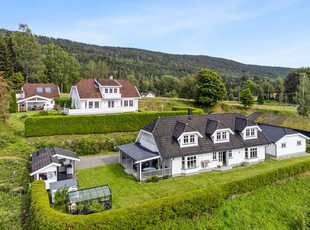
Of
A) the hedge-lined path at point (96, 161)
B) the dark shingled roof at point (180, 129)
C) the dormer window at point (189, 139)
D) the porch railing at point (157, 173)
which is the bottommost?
the hedge-lined path at point (96, 161)

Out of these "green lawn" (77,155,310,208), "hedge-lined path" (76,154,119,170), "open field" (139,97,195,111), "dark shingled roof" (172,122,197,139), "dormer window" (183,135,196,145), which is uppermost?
"open field" (139,97,195,111)

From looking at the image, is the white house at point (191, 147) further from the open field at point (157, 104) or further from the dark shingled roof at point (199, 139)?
the open field at point (157, 104)

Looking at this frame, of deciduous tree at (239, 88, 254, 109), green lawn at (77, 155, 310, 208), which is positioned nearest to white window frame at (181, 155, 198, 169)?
green lawn at (77, 155, 310, 208)

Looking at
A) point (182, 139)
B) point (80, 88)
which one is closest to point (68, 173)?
point (182, 139)

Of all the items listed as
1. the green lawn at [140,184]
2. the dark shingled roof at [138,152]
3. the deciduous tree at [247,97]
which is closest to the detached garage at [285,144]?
the green lawn at [140,184]

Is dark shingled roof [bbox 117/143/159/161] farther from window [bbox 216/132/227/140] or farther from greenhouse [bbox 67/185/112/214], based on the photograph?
window [bbox 216/132/227/140]

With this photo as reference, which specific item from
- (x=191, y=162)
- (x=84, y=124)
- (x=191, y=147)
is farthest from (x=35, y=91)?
(x=191, y=162)

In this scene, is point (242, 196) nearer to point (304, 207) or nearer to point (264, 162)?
point (304, 207)
